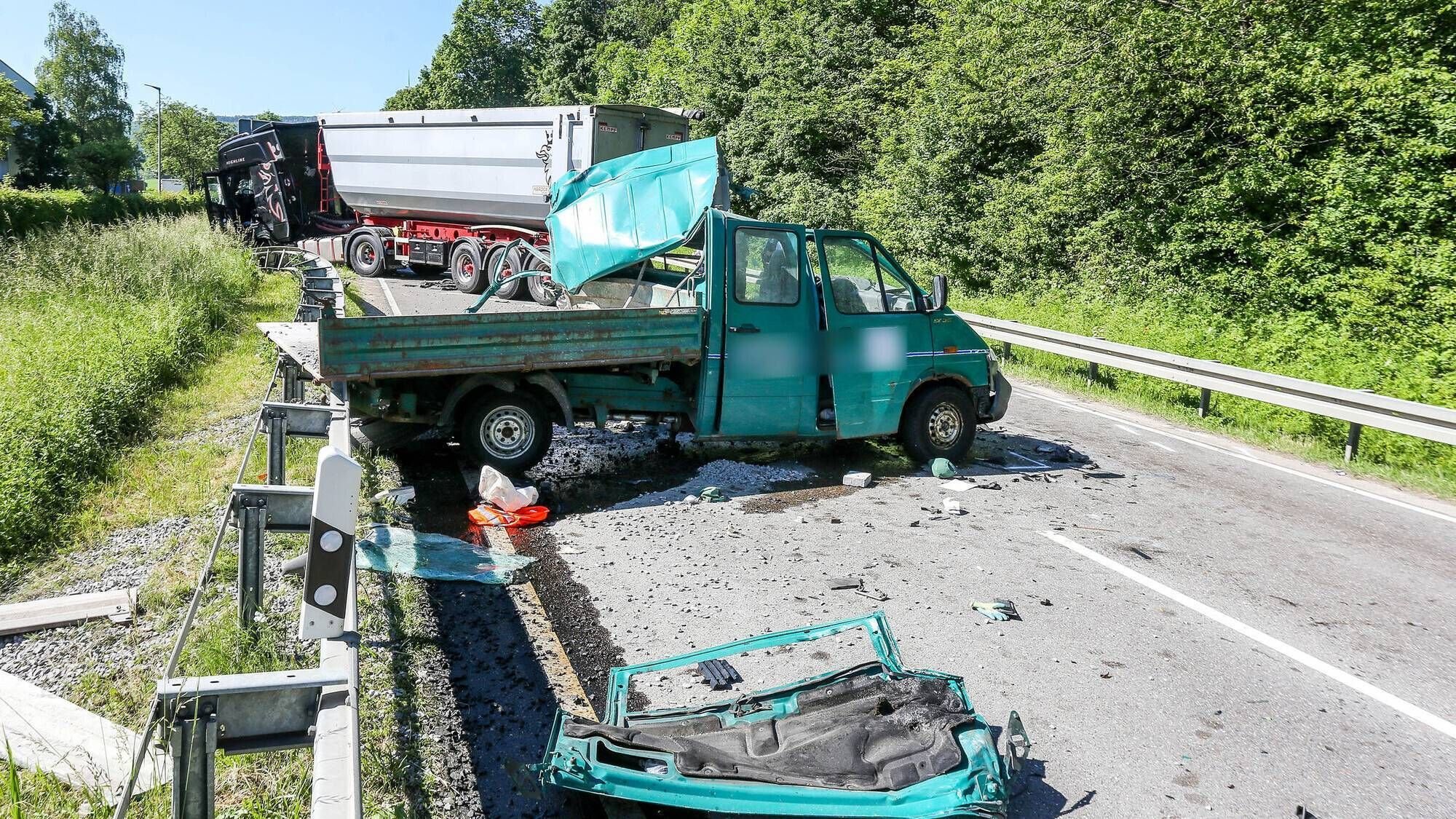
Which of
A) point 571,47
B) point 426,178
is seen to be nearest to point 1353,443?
point 426,178

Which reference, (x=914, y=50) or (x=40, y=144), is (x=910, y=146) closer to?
(x=914, y=50)

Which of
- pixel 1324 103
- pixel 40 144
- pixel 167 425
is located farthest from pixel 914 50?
pixel 40 144

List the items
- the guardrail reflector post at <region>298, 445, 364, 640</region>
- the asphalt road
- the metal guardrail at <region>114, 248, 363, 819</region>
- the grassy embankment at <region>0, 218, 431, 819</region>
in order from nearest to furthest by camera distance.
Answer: the metal guardrail at <region>114, 248, 363, 819</region> < the guardrail reflector post at <region>298, 445, 364, 640</region> < the grassy embankment at <region>0, 218, 431, 819</region> < the asphalt road

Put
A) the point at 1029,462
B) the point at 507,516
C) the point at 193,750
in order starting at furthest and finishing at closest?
the point at 1029,462, the point at 507,516, the point at 193,750

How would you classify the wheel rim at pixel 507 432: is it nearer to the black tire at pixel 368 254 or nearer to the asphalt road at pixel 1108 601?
the asphalt road at pixel 1108 601

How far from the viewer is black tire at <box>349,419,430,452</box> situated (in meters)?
7.63

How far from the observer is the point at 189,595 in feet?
17.1

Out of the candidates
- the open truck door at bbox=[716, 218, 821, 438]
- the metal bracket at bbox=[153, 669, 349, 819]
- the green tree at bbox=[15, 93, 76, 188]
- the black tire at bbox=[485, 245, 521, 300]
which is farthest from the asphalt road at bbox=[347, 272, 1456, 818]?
the green tree at bbox=[15, 93, 76, 188]

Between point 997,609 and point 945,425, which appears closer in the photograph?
point 997,609

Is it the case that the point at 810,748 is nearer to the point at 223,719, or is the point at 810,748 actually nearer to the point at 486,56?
the point at 223,719

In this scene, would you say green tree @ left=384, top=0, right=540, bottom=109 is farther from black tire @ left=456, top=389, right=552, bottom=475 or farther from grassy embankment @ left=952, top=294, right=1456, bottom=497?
black tire @ left=456, top=389, right=552, bottom=475

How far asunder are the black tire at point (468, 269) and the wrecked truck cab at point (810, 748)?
17.0 metres

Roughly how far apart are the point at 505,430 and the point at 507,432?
0.06 ft

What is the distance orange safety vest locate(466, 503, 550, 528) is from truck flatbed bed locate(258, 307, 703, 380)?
107 centimetres
